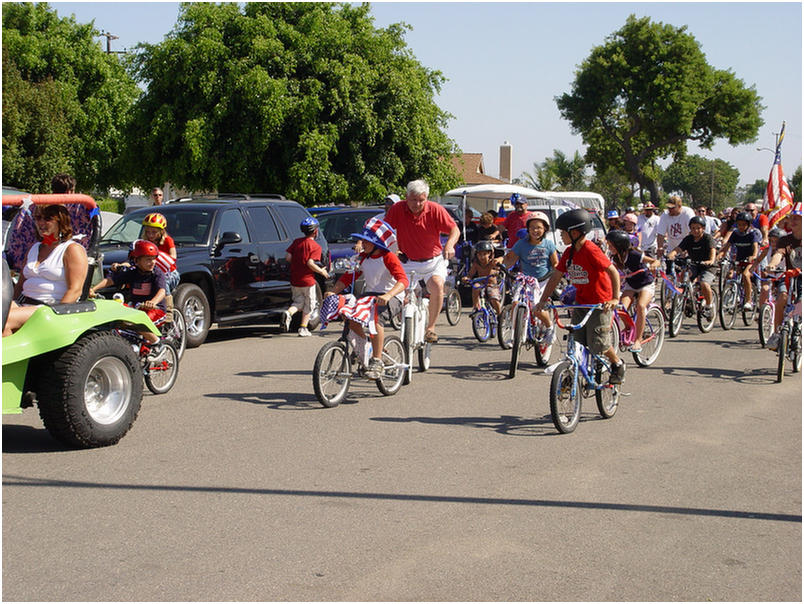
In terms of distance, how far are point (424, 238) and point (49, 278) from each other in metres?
4.90

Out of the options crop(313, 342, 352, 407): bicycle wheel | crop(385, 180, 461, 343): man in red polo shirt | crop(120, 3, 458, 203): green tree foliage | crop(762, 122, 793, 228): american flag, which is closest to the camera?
crop(313, 342, 352, 407): bicycle wheel

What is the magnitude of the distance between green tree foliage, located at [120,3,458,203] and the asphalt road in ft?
71.1

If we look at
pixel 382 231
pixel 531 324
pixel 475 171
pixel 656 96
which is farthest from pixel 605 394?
pixel 475 171

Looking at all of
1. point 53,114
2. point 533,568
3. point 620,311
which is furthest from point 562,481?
point 53,114

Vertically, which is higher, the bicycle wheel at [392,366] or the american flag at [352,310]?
the american flag at [352,310]

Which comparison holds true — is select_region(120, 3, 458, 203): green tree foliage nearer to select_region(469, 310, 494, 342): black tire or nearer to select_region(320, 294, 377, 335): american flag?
select_region(469, 310, 494, 342): black tire

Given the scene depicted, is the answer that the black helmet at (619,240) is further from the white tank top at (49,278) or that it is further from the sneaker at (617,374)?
the white tank top at (49,278)

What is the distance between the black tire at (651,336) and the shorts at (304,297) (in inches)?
192

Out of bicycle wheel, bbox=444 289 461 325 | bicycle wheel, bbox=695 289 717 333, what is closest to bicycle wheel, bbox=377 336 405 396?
bicycle wheel, bbox=444 289 461 325

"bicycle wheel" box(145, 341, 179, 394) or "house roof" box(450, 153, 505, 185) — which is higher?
"house roof" box(450, 153, 505, 185)

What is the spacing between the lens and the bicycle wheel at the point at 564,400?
27.0 feet

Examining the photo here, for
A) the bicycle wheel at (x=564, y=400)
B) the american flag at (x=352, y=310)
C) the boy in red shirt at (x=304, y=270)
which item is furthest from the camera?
the boy in red shirt at (x=304, y=270)

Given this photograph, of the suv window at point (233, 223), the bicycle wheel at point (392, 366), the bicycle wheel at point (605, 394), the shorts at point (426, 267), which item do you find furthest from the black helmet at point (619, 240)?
the suv window at point (233, 223)

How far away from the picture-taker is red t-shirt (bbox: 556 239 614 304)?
8789 millimetres
